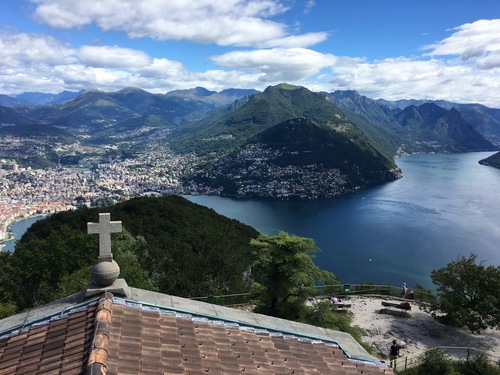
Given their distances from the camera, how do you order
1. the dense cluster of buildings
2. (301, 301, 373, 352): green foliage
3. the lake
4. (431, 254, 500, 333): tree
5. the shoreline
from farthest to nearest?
the dense cluster of buildings
the lake
(431, 254, 500, 333): tree
the shoreline
(301, 301, 373, 352): green foliage

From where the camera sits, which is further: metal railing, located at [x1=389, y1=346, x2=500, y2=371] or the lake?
the lake

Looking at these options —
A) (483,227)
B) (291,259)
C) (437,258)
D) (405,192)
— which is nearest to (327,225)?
(437,258)

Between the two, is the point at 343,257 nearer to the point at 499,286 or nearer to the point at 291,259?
the point at 499,286

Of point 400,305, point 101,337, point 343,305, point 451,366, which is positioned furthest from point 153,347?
point 400,305

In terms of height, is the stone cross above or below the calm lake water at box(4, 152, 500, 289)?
above

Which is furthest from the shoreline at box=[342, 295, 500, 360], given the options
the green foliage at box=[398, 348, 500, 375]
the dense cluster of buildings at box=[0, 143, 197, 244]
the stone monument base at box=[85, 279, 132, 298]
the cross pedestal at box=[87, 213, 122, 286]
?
the dense cluster of buildings at box=[0, 143, 197, 244]

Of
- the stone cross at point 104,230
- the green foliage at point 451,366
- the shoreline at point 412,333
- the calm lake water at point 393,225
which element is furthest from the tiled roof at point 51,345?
the calm lake water at point 393,225

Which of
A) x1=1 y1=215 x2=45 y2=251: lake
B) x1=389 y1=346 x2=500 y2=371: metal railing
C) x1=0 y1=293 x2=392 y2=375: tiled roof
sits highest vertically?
x1=0 y1=293 x2=392 y2=375: tiled roof

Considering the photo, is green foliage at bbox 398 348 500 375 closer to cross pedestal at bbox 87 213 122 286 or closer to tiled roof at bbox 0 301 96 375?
cross pedestal at bbox 87 213 122 286

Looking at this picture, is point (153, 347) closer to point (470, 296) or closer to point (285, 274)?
point (285, 274)
